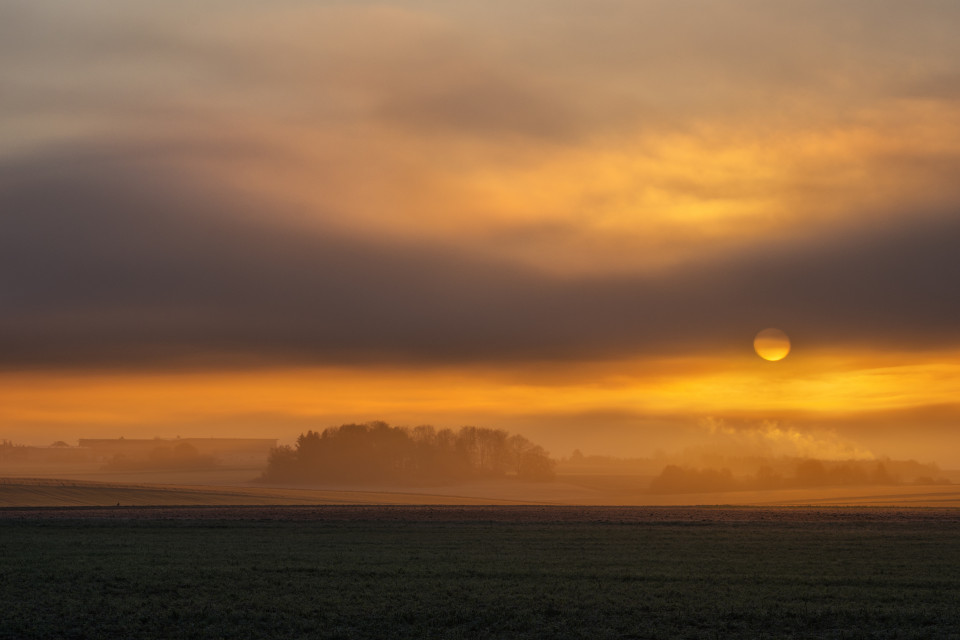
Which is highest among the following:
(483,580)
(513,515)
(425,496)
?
(483,580)

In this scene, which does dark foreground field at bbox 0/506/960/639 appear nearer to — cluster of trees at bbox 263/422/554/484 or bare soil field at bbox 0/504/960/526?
bare soil field at bbox 0/504/960/526

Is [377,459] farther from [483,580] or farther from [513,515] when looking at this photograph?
[483,580]

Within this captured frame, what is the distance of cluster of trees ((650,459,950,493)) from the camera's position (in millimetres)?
168875

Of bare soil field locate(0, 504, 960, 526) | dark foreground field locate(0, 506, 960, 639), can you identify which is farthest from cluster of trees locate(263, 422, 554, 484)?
dark foreground field locate(0, 506, 960, 639)

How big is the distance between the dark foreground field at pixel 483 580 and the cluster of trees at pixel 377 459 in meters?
130

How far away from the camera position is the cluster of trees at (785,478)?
169 metres

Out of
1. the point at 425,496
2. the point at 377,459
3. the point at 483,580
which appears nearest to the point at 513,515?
the point at 483,580

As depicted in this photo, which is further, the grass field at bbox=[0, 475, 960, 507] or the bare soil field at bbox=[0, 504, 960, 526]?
the grass field at bbox=[0, 475, 960, 507]

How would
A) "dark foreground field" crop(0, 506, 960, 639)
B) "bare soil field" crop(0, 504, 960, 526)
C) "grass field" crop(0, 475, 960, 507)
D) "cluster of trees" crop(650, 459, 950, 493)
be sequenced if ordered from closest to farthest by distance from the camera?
"dark foreground field" crop(0, 506, 960, 639) < "bare soil field" crop(0, 504, 960, 526) < "grass field" crop(0, 475, 960, 507) < "cluster of trees" crop(650, 459, 950, 493)

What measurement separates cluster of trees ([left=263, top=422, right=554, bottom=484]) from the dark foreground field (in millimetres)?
129501

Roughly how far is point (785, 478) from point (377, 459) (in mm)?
82417

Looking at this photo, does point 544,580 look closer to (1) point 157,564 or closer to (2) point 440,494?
(1) point 157,564

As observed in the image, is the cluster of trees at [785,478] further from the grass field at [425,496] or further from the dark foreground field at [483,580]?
the dark foreground field at [483,580]

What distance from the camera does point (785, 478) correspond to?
573ft
